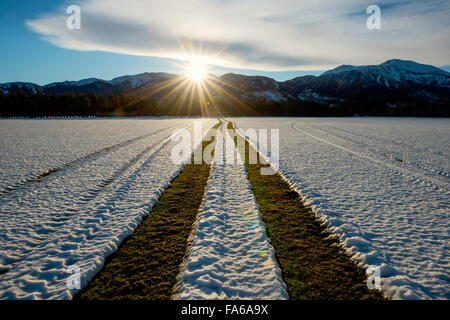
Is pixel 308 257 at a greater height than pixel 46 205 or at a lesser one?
lesser

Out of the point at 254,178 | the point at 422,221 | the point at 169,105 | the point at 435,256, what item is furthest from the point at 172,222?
the point at 169,105

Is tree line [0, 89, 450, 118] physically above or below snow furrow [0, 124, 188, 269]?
above

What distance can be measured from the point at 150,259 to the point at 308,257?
340 cm

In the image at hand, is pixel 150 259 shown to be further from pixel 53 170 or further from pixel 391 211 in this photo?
pixel 53 170

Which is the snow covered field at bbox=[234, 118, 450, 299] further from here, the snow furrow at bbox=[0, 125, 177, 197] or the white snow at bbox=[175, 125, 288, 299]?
the snow furrow at bbox=[0, 125, 177, 197]

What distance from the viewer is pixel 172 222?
259 inches

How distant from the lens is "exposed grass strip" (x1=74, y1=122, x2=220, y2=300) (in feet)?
13.2

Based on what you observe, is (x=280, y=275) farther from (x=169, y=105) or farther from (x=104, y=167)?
(x=169, y=105)

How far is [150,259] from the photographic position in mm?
4898

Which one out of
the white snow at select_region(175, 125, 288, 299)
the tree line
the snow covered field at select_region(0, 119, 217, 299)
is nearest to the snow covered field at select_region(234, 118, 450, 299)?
the white snow at select_region(175, 125, 288, 299)

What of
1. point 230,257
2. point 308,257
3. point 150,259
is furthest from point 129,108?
point 308,257

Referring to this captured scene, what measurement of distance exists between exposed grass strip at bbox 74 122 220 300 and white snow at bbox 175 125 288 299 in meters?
0.29

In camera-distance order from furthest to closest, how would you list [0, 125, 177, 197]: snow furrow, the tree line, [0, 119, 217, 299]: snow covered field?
the tree line, [0, 125, 177, 197]: snow furrow, [0, 119, 217, 299]: snow covered field
